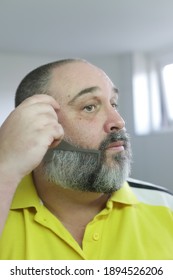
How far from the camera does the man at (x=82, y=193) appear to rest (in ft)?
2.21

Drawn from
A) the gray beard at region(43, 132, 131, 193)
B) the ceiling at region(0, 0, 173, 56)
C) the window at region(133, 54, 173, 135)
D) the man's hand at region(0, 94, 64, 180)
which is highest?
the ceiling at region(0, 0, 173, 56)

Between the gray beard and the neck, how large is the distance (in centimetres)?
3

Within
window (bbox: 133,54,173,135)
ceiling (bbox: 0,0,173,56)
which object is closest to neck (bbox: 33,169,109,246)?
ceiling (bbox: 0,0,173,56)

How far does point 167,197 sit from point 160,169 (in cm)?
176

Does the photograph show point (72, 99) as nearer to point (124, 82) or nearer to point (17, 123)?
point (17, 123)

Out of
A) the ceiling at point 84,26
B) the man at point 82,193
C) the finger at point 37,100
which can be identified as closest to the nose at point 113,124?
the man at point 82,193

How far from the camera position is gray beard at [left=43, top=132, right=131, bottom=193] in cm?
75

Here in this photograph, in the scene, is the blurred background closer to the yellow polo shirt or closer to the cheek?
the cheek

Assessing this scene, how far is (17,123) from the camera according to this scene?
568 millimetres

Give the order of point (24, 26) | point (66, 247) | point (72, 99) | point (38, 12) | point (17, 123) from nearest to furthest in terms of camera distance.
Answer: point (17, 123) → point (66, 247) → point (72, 99) → point (38, 12) → point (24, 26)

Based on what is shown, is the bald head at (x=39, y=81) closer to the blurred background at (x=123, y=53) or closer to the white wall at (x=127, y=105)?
the blurred background at (x=123, y=53)

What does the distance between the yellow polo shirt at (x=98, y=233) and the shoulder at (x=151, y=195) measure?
0.03 metres

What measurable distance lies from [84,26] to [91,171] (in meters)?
1.80
